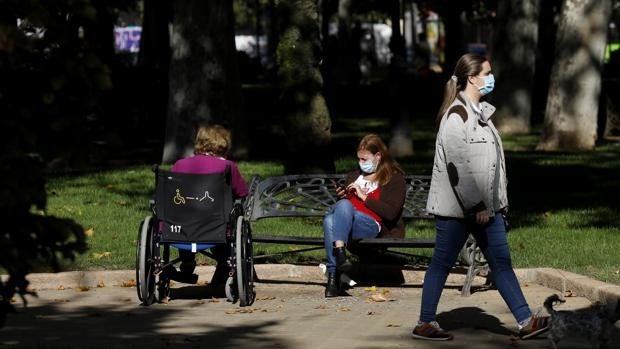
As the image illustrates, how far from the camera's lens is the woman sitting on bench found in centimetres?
1036

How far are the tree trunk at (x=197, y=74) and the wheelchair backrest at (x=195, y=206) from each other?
973 cm

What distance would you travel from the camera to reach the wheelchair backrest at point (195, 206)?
9867mm

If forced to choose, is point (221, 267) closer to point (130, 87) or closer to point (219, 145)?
point (219, 145)

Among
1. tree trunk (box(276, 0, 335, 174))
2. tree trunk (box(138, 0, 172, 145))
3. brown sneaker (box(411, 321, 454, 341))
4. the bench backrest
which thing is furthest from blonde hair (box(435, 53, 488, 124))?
tree trunk (box(138, 0, 172, 145))

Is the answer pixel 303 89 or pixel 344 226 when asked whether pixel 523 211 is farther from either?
pixel 344 226

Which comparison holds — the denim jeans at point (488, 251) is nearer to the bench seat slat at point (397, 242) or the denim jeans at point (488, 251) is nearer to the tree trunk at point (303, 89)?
the bench seat slat at point (397, 242)

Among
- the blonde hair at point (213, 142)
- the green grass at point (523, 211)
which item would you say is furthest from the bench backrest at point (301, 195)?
the blonde hair at point (213, 142)

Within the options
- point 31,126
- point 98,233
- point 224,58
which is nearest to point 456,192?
point 31,126

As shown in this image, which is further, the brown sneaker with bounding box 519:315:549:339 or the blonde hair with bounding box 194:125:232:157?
the blonde hair with bounding box 194:125:232:157

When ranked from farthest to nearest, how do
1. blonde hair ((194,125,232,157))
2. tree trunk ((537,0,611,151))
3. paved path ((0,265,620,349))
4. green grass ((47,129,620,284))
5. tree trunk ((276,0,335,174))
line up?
tree trunk ((537,0,611,151)) → tree trunk ((276,0,335,174)) → green grass ((47,129,620,284)) → blonde hair ((194,125,232,157)) → paved path ((0,265,620,349))

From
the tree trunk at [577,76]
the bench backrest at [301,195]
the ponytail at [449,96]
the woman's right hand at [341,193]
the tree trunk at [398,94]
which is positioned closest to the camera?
the ponytail at [449,96]

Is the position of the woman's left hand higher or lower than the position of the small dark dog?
higher

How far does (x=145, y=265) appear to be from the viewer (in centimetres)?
962

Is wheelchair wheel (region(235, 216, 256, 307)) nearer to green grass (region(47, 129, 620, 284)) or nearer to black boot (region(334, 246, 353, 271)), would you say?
black boot (region(334, 246, 353, 271))
